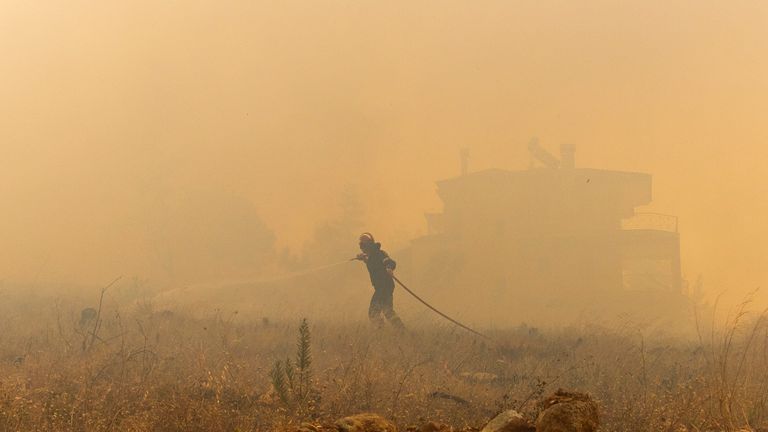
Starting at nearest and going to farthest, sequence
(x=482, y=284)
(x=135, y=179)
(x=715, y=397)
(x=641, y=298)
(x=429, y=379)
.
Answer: (x=715, y=397), (x=429, y=379), (x=641, y=298), (x=482, y=284), (x=135, y=179)

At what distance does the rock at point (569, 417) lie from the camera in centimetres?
344

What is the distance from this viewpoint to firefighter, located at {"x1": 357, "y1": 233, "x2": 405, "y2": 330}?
1206 cm

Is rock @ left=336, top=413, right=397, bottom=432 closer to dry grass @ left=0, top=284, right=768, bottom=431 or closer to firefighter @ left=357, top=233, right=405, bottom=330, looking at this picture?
dry grass @ left=0, top=284, right=768, bottom=431

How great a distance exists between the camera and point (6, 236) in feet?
144

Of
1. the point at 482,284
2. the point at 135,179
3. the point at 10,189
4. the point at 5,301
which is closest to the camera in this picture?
the point at 5,301

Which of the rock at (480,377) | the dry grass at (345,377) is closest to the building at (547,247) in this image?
the dry grass at (345,377)

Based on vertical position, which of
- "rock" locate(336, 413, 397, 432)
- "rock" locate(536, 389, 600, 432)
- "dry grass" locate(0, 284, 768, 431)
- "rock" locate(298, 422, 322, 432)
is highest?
"rock" locate(536, 389, 600, 432)

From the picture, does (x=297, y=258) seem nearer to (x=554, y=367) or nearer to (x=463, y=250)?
(x=463, y=250)

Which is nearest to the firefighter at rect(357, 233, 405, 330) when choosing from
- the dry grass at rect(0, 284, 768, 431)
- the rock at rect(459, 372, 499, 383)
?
the dry grass at rect(0, 284, 768, 431)

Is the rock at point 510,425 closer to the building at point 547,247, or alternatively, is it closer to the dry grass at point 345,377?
the dry grass at point 345,377

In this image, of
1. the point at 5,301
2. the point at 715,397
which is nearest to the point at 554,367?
the point at 715,397

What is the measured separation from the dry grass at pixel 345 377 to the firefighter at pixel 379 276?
2.29 feet

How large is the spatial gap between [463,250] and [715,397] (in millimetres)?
27760

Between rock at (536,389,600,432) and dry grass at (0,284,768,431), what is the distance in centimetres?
Answer: 88
